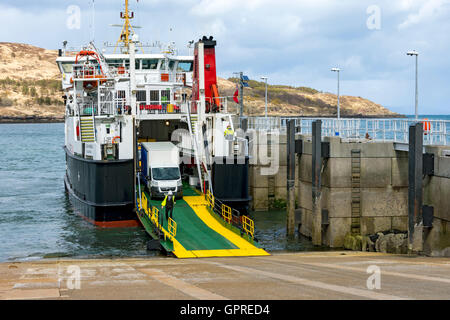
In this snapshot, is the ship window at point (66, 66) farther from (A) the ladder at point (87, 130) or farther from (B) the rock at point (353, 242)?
(B) the rock at point (353, 242)

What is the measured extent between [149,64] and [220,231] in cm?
1904

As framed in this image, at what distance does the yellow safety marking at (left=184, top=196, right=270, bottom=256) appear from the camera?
2241 centimetres

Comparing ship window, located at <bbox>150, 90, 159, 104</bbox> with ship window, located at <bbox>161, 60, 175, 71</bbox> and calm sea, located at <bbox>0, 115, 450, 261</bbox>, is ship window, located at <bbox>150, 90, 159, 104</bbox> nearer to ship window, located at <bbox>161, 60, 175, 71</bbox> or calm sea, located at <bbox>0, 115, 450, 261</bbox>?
ship window, located at <bbox>161, 60, 175, 71</bbox>

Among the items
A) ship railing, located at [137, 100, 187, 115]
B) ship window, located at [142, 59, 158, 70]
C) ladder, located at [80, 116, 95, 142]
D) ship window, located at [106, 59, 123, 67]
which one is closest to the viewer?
ship railing, located at [137, 100, 187, 115]

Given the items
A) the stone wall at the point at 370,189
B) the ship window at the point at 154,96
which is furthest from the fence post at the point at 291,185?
the ship window at the point at 154,96

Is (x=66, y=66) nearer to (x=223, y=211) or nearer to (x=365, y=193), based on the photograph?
(x=223, y=211)

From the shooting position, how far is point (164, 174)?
30.4 metres

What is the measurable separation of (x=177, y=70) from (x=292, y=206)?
1587 centimetres

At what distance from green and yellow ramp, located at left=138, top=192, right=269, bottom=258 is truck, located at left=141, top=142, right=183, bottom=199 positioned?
0.54 metres

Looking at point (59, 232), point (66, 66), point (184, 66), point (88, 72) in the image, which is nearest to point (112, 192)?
point (59, 232)

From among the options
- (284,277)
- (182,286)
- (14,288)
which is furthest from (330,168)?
(14,288)

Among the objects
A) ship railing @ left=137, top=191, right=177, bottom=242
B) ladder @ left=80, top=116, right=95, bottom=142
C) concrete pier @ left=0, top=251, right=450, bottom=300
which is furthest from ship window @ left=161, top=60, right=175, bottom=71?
concrete pier @ left=0, top=251, right=450, bottom=300

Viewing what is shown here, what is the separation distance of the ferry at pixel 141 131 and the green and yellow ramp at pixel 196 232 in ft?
3.95

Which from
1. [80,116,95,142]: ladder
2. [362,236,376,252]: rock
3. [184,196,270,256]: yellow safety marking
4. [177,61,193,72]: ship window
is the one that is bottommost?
[362,236,376,252]: rock
